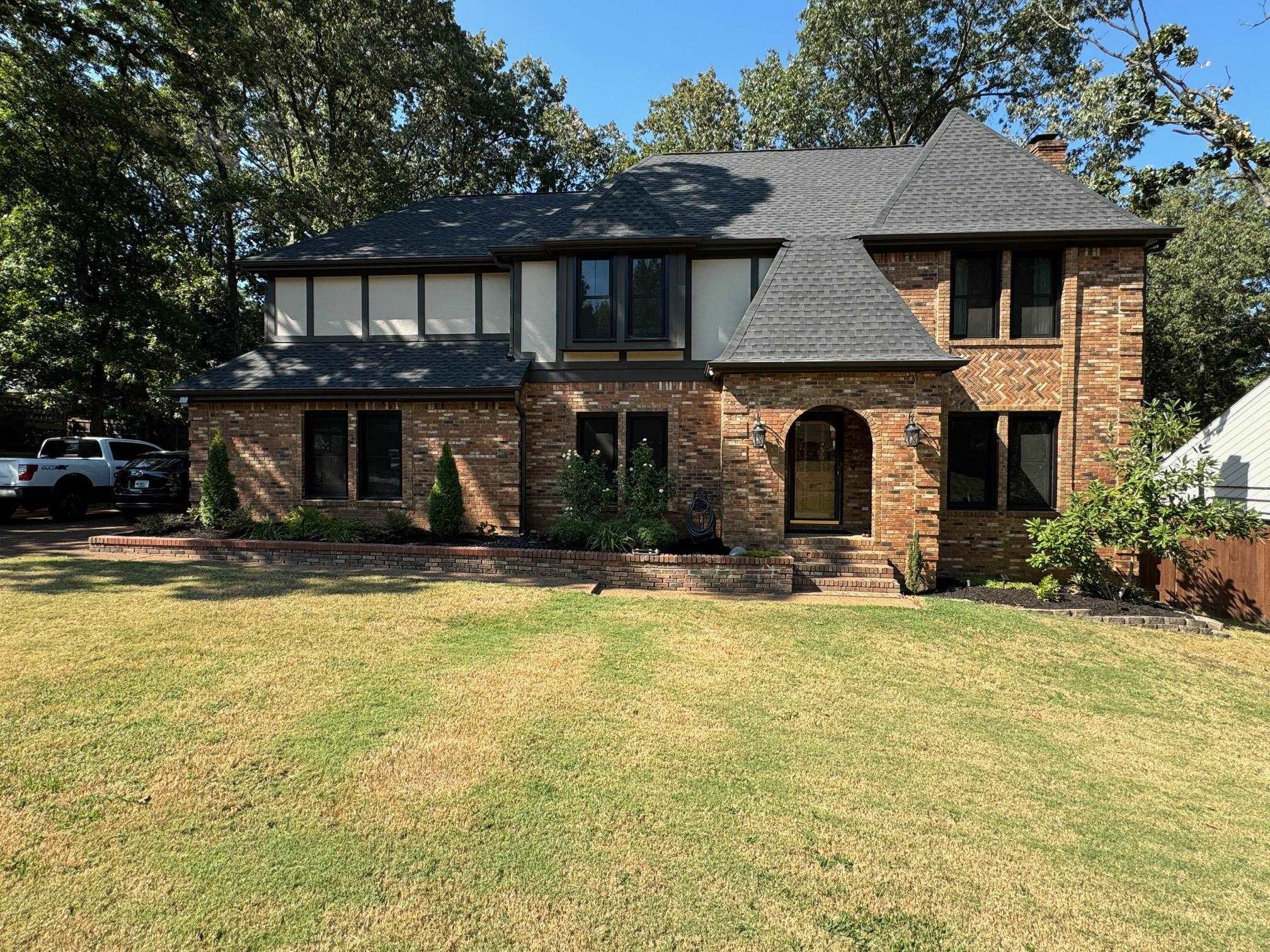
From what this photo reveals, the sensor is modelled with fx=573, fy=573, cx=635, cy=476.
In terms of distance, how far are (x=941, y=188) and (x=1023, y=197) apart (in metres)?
1.49

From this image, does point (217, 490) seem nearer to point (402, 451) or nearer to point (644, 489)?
point (402, 451)

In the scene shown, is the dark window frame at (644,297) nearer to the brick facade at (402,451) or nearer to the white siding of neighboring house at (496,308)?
the brick facade at (402,451)

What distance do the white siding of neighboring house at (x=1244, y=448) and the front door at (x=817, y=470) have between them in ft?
18.7

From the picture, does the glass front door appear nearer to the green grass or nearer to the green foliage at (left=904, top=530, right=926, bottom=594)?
the green foliage at (left=904, top=530, right=926, bottom=594)

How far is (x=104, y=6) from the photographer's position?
505 inches

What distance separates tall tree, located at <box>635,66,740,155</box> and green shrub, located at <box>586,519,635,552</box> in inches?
876

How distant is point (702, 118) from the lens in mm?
26422

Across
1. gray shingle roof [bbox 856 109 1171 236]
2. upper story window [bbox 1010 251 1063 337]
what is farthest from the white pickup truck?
upper story window [bbox 1010 251 1063 337]

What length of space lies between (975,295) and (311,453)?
544 inches

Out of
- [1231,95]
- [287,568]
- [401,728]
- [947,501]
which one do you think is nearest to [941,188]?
[947,501]

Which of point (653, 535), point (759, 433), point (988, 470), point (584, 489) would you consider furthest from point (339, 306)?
point (988, 470)

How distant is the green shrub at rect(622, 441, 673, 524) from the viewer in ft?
35.1

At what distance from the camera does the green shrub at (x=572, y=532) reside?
10305 millimetres

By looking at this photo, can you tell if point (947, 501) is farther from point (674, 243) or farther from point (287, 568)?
point (287, 568)
